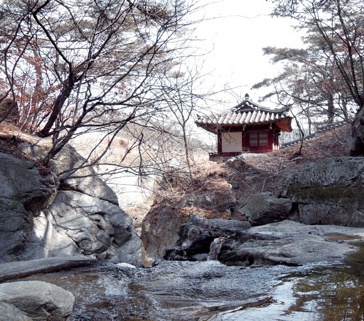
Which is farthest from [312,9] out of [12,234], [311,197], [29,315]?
[29,315]

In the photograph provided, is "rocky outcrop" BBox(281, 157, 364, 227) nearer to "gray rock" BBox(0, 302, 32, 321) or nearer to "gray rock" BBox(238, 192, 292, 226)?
"gray rock" BBox(238, 192, 292, 226)

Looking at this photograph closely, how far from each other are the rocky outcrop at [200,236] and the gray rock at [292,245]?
44.3 inches

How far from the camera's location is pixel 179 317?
2680 millimetres

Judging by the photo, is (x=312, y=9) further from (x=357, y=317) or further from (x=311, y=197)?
(x=357, y=317)

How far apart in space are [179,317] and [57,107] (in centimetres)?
499

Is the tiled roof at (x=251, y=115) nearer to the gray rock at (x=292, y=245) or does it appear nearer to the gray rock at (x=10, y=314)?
the gray rock at (x=292, y=245)

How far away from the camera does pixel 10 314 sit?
6.84 feet

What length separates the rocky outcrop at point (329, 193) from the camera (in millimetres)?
6805

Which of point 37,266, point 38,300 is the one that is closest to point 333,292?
point 38,300

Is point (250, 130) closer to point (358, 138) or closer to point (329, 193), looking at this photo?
point (358, 138)

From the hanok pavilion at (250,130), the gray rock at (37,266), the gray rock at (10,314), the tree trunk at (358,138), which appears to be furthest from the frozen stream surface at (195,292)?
the hanok pavilion at (250,130)

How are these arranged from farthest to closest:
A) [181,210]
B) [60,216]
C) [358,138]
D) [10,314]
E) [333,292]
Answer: [181,210], [358,138], [60,216], [333,292], [10,314]

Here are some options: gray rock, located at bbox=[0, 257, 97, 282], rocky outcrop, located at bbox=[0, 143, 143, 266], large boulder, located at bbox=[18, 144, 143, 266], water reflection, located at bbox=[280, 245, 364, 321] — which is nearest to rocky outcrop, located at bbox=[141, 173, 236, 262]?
large boulder, located at bbox=[18, 144, 143, 266]

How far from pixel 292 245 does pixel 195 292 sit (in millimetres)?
1945
